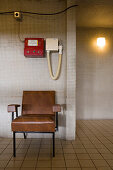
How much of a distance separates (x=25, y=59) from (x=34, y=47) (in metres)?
0.31

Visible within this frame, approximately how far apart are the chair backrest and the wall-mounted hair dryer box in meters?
0.66

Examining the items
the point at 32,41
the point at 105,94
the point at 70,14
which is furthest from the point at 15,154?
the point at 105,94

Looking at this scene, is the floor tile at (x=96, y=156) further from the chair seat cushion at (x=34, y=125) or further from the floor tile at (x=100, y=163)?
the chair seat cushion at (x=34, y=125)

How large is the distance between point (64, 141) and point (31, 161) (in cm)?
81

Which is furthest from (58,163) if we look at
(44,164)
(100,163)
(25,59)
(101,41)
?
(101,41)

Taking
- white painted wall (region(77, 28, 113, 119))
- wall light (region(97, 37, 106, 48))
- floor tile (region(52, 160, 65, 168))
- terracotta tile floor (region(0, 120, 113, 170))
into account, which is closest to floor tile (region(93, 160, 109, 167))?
terracotta tile floor (region(0, 120, 113, 170))

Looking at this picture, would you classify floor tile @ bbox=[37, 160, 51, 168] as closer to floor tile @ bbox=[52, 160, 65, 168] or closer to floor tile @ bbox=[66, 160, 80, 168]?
floor tile @ bbox=[52, 160, 65, 168]

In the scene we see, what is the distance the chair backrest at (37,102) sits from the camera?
2.40 meters

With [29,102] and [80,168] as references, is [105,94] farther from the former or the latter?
[80,168]

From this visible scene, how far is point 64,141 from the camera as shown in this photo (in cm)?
246

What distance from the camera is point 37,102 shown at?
2443 millimetres

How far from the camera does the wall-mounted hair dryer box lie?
2.44 m

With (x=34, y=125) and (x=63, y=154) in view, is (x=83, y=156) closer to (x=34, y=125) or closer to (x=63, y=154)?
(x=63, y=154)

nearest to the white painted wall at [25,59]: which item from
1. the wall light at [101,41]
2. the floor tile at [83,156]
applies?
the floor tile at [83,156]
